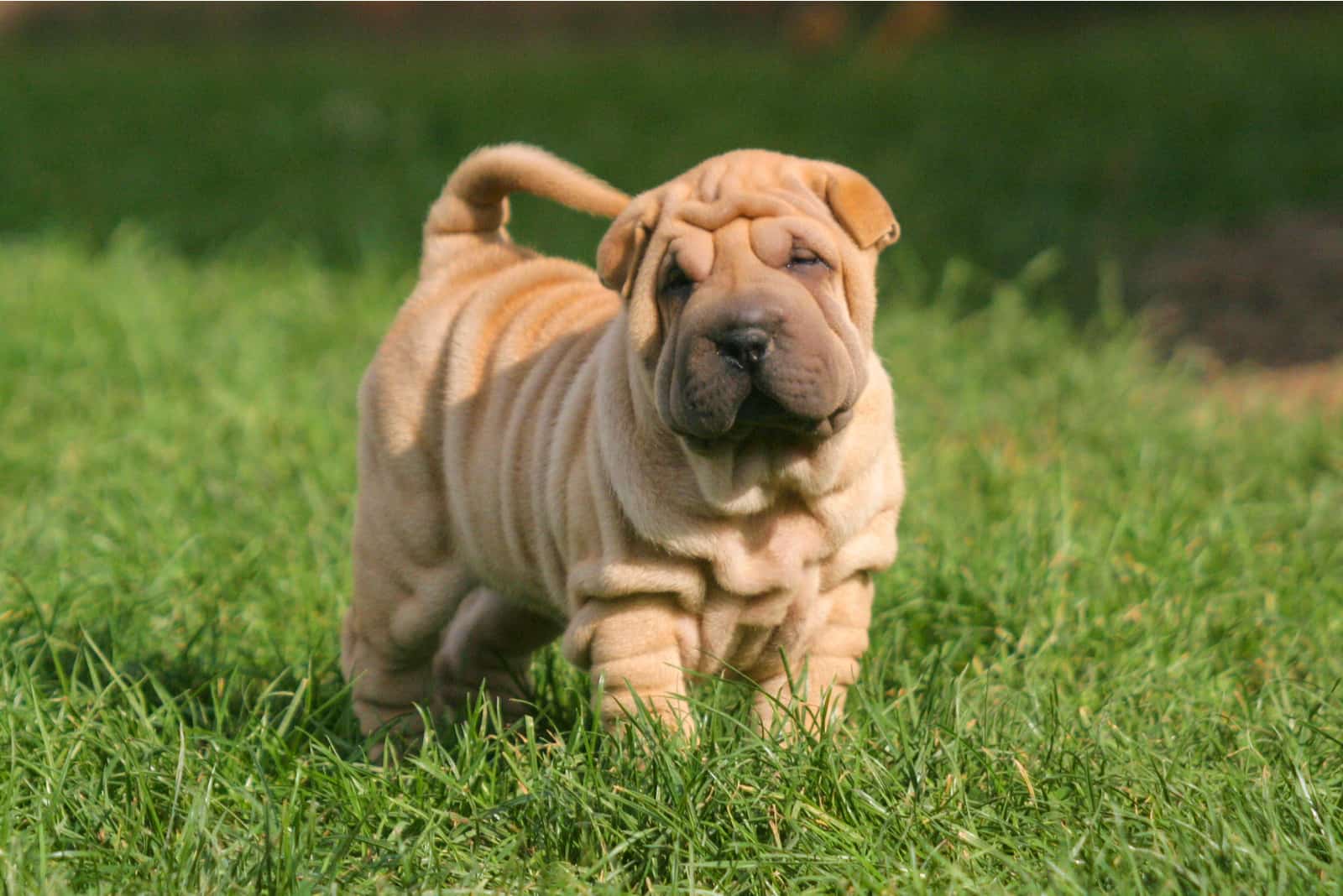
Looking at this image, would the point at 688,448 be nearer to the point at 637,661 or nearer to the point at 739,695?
the point at 637,661

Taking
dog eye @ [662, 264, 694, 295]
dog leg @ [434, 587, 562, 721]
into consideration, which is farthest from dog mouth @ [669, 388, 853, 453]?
dog leg @ [434, 587, 562, 721]

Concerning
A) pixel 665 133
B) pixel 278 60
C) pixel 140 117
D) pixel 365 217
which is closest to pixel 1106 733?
pixel 365 217

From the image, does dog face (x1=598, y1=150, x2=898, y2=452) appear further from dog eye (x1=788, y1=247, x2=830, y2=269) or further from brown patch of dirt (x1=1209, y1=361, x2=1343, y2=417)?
brown patch of dirt (x1=1209, y1=361, x2=1343, y2=417)

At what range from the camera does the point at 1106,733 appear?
2.99 m

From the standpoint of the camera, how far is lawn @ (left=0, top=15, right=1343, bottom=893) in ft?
8.38

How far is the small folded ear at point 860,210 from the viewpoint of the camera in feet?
8.93

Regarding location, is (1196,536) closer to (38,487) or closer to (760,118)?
(38,487)

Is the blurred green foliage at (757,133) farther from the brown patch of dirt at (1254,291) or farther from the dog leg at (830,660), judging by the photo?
the dog leg at (830,660)

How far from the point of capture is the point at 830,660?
292 cm

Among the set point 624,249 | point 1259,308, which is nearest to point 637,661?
point 624,249

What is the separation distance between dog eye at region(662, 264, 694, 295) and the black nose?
0.20 metres

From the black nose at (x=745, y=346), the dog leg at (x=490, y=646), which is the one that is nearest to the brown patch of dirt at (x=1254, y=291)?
the dog leg at (x=490, y=646)

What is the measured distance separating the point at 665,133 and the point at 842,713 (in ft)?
23.1

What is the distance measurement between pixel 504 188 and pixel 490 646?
42.4 inches
